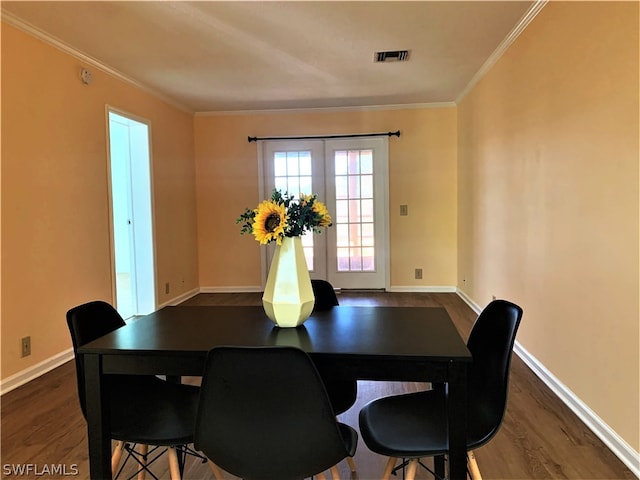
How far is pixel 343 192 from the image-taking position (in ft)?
18.4

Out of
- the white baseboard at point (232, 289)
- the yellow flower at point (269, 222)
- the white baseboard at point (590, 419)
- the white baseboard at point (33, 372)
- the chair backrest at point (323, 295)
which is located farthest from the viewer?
the white baseboard at point (232, 289)

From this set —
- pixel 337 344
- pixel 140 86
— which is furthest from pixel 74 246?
pixel 337 344

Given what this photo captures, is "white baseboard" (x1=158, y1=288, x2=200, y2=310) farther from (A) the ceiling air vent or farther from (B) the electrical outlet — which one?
(A) the ceiling air vent

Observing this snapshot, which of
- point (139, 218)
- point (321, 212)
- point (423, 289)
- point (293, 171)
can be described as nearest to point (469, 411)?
point (321, 212)

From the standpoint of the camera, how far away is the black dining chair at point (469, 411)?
50.1 inches

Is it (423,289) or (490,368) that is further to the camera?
(423,289)

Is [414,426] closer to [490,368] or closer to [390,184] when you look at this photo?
[490,368]

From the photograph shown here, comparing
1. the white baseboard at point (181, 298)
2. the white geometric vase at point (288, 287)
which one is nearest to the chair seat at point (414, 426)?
the white geometric vase at point (288, 287)

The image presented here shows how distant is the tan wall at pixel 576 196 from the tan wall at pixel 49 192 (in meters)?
3.46

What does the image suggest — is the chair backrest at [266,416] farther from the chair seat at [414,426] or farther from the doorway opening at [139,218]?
the doorway opening at [139,218]

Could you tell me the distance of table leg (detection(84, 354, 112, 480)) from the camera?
1.33 metres

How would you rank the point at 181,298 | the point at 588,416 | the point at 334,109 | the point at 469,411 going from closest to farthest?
the point at 469,411, the point at 588,416, the point at 181,298, the point at 334,109

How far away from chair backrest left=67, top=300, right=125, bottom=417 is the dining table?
13 cm

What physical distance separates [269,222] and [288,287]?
0.24 meters
